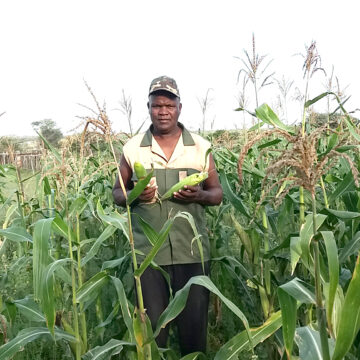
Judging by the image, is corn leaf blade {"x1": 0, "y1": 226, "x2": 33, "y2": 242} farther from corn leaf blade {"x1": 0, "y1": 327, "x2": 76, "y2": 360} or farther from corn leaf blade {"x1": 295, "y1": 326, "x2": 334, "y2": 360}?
corn leaf blade {"x1": 295, "y1": 326, "x2": 334, "y2": 360}

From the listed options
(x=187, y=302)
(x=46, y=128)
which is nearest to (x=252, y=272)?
(x=187, y=302)

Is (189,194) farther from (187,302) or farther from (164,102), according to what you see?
(187,302)

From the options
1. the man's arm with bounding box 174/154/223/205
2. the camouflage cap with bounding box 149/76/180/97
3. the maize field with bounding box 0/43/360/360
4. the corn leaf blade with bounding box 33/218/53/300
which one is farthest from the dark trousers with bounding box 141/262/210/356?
the camouflage cap with bounding box 149/76/180/97

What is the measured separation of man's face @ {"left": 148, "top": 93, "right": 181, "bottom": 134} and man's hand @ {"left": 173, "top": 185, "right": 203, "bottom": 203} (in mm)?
350

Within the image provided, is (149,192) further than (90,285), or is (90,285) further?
(149,192)

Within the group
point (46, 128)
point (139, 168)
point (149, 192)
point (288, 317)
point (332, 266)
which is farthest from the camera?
point (46, 128)

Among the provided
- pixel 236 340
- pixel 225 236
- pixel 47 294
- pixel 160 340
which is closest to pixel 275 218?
pixel 225 236

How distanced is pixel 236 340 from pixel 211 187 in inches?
35.1

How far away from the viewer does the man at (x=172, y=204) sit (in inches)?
91.2

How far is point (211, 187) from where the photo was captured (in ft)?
8.03

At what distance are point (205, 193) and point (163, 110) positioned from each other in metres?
0.48

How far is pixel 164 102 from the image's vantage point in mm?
2285

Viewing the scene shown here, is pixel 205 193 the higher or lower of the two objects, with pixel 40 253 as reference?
higher

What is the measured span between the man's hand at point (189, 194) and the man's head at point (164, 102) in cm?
35
